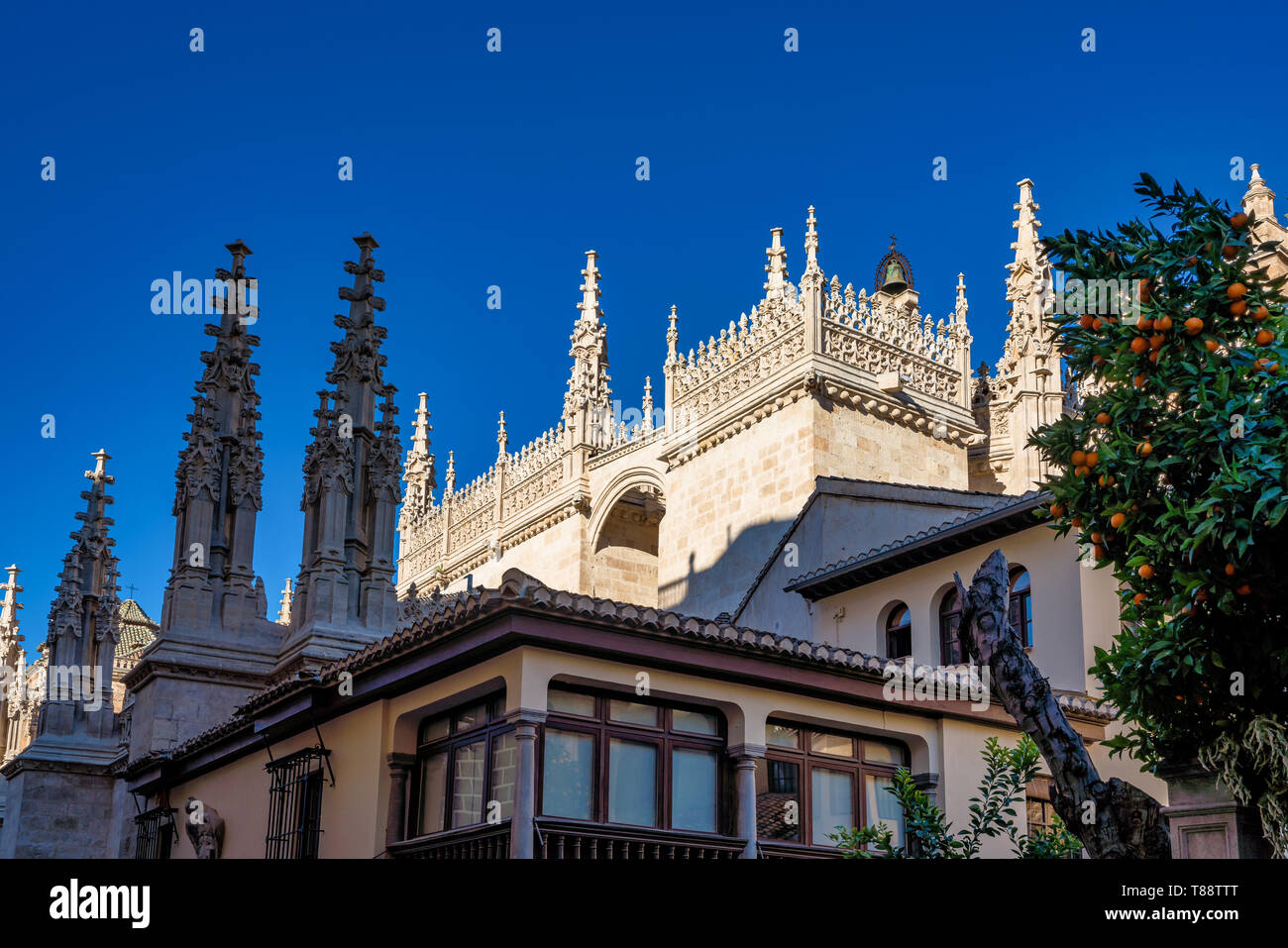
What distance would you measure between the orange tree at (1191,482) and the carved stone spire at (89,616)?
22568 mm

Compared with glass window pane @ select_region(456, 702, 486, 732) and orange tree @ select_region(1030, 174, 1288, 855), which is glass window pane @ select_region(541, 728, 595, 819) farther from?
orange tree @ select_region(1030, 174, 1288, 855)

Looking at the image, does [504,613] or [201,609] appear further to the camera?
[201,609]

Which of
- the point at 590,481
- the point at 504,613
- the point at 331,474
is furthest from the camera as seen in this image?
the point at 590,481

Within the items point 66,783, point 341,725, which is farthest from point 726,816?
point 66,783

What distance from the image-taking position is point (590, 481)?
1505 inches

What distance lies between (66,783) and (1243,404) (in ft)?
76.0

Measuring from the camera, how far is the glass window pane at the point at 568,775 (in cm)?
1498

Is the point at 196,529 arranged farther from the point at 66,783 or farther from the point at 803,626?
the point at 803,626

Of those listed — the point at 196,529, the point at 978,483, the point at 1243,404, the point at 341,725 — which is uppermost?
the point at 978,483

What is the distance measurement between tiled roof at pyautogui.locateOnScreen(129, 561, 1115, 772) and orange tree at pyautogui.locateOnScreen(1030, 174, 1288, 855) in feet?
19.6

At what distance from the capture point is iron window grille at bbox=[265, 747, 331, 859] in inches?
682

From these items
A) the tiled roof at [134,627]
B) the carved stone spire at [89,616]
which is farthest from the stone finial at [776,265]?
the tiled roof at [134,627]

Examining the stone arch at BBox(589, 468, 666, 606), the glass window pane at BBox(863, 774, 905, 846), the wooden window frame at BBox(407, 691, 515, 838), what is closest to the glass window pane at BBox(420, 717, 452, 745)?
the wooden window frame at BBox(407, 691, 515, 838)

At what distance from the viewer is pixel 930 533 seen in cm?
2189
